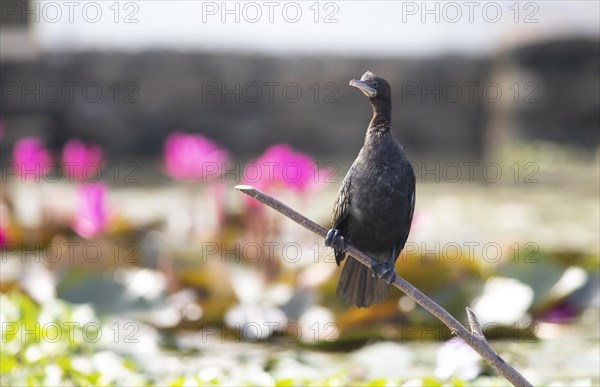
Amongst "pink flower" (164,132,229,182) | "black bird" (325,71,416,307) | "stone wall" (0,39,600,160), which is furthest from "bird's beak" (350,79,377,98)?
"stone wall" (0,39,600,160)

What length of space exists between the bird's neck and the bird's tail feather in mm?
193

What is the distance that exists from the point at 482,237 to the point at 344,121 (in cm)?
427

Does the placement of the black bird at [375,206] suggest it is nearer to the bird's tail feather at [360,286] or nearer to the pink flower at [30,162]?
the bird's tail feather at [360,286]

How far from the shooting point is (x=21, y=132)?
729cm

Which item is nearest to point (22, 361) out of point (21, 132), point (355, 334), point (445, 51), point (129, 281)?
point (129, 281)

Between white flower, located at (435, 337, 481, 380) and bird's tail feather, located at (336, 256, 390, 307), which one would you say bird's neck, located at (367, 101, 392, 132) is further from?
white flower, located at (435, 337, 481, 380)

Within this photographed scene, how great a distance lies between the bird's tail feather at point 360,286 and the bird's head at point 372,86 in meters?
0.24

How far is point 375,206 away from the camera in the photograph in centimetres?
96

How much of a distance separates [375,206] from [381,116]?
12 centimetres

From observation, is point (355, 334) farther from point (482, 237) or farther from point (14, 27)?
point (14, 27)

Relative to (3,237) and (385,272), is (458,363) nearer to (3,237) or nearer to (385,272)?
(385,272)

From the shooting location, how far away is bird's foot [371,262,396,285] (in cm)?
99

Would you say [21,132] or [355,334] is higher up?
[21,132]

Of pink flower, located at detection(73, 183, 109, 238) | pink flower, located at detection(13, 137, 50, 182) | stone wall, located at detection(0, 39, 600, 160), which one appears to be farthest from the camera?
stone wall, located at detection(0, 39, 600, 160)
